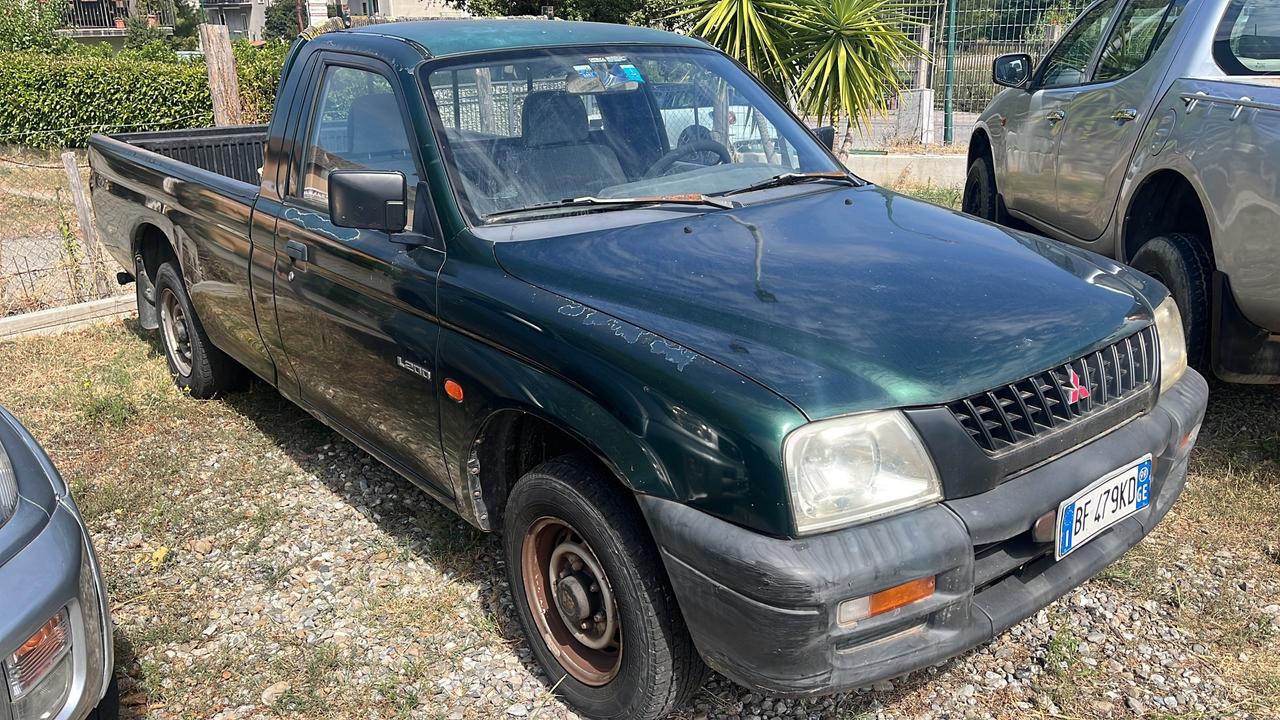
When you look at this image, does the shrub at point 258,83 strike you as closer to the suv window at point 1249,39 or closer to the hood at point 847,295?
the suv window at point 1249,39

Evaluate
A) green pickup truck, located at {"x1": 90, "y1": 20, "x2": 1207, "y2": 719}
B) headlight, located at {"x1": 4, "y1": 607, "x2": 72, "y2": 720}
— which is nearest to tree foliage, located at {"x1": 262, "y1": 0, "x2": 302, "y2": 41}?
green pickup truck, located at {"x1": 90, "y1": 20, "x2": 1207, "y2": 719}

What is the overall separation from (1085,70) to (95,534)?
527 cm

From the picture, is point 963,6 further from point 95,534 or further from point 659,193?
point 95,534

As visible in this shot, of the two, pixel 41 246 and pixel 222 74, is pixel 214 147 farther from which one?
pixel 41 246

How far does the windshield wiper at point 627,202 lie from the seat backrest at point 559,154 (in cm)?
3

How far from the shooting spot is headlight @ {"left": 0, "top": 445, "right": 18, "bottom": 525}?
Result: 2.34m

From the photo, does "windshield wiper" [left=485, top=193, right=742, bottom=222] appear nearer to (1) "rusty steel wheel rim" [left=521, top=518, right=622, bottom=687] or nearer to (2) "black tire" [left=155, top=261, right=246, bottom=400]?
(1) "rusty steel wheel rim" [left=521, top=518, right=622, bottom=687]

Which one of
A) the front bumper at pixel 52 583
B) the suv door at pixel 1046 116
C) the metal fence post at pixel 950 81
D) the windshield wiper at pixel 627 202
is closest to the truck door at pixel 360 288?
the windshield wiper at pixel 627 202

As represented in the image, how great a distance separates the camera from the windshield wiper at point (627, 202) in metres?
3.10

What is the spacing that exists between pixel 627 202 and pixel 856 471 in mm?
1313

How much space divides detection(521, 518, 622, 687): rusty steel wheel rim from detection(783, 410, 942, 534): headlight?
666 mm

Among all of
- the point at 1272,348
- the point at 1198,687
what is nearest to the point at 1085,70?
the point at 1272,348

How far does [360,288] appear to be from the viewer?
3305 millimetres

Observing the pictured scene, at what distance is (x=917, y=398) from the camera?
224 centimetres
